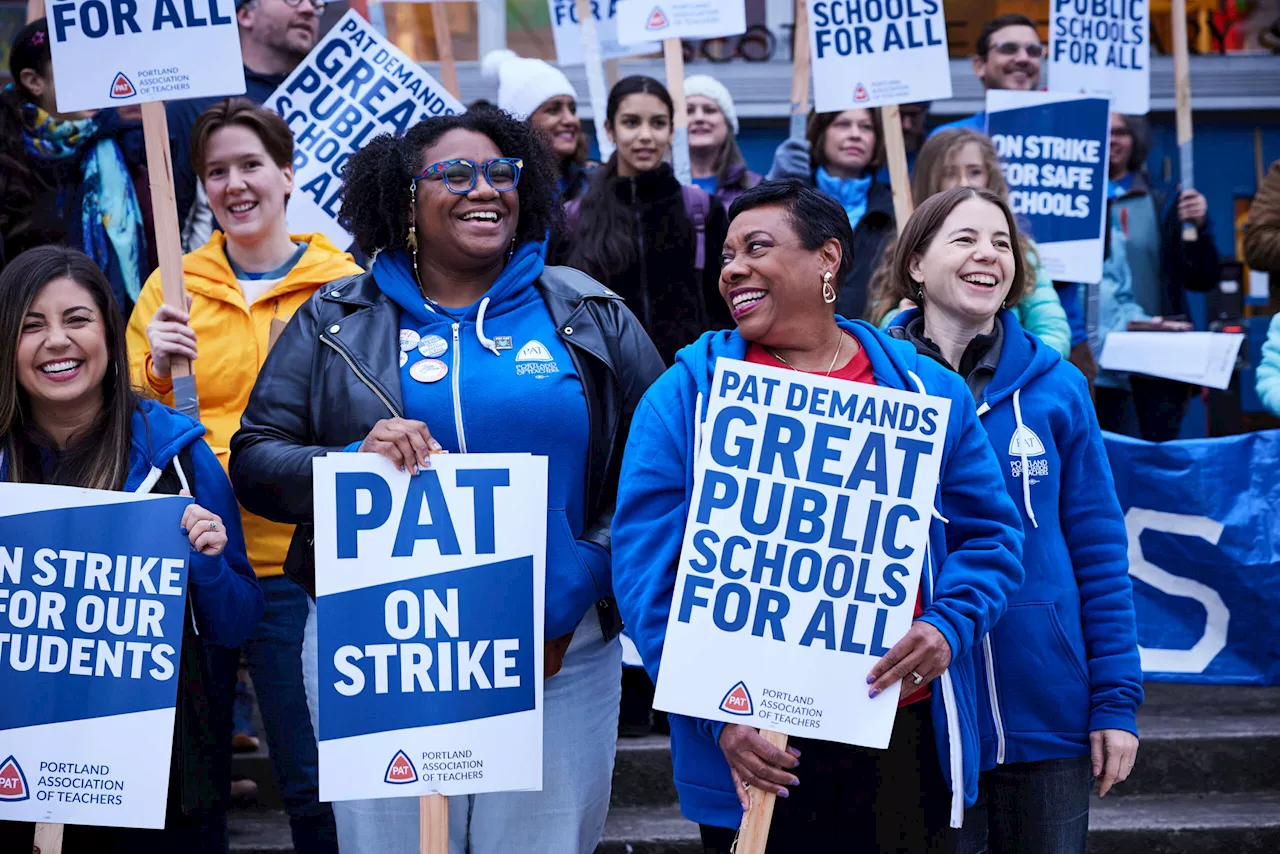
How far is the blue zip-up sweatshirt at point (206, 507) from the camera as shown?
3203 millimetres

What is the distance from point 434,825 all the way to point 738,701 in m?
0.71

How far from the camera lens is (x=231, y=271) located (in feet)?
13.6

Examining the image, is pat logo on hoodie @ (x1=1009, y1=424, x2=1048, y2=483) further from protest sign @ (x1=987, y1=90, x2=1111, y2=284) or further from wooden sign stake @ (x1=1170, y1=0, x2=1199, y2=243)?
wooden sign stake @ (x1=1170, y1=0, x2=1199, y2=243)

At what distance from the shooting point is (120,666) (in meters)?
3.08

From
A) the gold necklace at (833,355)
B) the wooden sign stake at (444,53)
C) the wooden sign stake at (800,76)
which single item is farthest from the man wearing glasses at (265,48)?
the gold necklace at (833,355)

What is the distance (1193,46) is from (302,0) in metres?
7.26

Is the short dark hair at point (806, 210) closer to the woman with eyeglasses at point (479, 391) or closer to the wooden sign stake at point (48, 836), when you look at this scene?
the woman with eyeglasses at point (479, 391)

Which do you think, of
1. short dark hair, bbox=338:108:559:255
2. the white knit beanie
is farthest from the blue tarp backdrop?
short dark hair, bbox=338:108:559:255

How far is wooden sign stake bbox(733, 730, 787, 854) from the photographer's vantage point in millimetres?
2557

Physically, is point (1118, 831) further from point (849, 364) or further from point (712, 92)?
point (712, 92)

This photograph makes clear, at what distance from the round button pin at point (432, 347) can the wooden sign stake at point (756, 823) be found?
1.09m

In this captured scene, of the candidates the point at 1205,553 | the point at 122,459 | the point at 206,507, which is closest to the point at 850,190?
the point at 1205,553

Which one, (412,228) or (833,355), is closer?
(833,355)

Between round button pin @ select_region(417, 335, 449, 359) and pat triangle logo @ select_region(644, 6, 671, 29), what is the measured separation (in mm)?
3461
